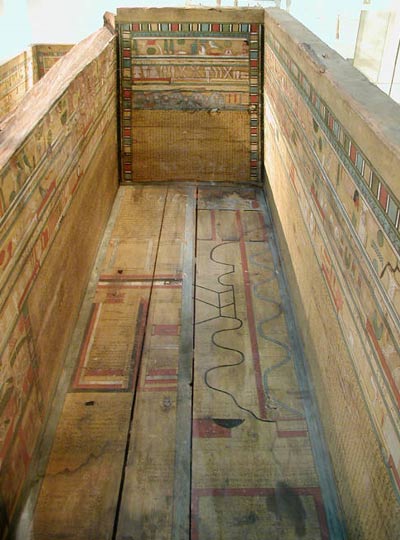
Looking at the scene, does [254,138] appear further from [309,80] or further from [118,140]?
[309,80]

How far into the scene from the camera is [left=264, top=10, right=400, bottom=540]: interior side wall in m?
1.39

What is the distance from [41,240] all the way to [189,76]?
273cm

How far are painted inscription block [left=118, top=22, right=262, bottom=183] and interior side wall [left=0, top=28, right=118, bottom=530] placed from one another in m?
1.05

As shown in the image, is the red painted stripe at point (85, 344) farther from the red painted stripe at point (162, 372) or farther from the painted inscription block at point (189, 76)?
the painted inscription block at point (189, 76)

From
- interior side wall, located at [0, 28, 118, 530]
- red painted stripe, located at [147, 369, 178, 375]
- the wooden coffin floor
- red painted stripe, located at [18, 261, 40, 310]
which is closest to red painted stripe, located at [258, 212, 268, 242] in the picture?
the wooden coffin floor

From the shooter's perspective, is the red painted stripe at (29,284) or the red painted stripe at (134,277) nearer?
the red painted stripe at (29,284)

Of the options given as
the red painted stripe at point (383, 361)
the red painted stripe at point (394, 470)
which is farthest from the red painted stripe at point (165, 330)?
the red painted stripe at point (394, 470)

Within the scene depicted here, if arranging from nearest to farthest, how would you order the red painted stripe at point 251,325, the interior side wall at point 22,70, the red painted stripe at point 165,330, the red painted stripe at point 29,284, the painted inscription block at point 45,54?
the red painted stripe at point 29,284 → the red painted stripe at point 251,325 → the red painted stripe at point 165,330 → the interior side wall at point 22,70 → the painted inscription block at point 45,54

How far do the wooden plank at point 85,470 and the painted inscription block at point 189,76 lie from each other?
2.56 metres

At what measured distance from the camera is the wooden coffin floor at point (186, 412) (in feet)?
6.04

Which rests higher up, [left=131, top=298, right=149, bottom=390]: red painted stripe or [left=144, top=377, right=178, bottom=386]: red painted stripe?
[left=144, top=377, right=178, bottom=386]: red painted stripe

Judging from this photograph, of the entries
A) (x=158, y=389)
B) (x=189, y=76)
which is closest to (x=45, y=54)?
(x=189, y=76)

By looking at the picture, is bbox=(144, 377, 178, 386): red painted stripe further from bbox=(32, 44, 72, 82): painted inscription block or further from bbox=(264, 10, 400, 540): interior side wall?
bbox=(32, 44, 72, 82): painted inscription block

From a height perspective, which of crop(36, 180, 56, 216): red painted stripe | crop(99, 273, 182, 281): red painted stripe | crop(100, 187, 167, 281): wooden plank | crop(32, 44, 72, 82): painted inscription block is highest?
crop(36, 180, 56, 216): red painted stripe
